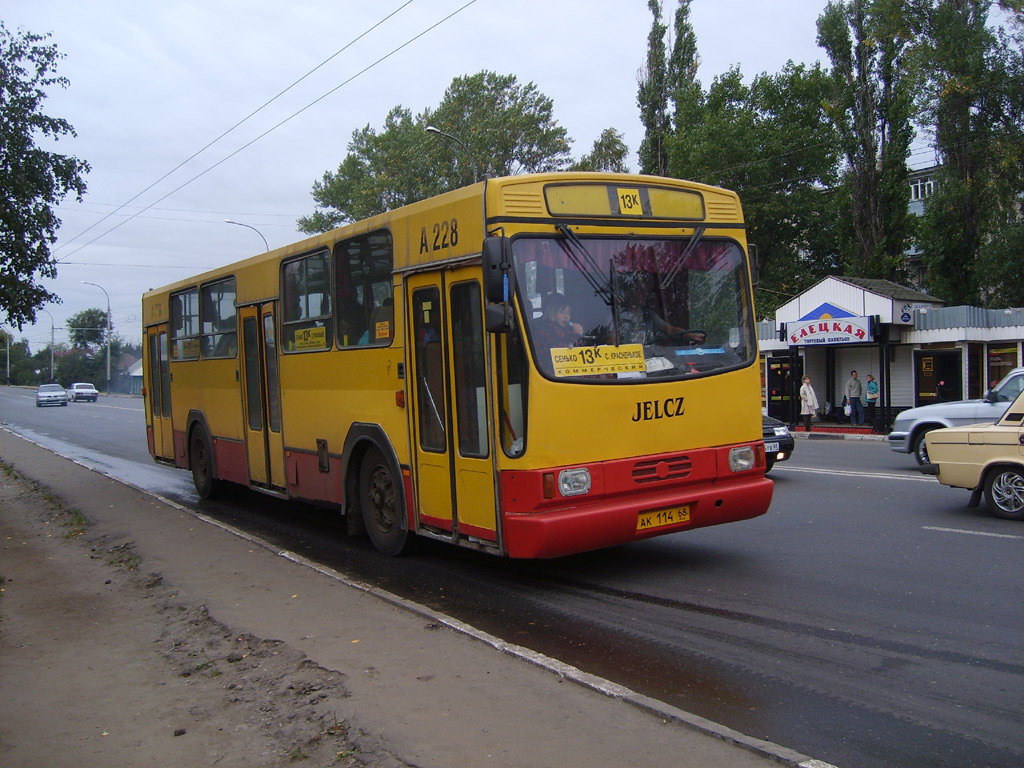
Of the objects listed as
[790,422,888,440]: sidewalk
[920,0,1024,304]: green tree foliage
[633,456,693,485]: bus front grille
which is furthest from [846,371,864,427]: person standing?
[633,456,693,485]: bus front grille

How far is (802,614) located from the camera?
6309 mm

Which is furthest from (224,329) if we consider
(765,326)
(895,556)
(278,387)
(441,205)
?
(765,326)

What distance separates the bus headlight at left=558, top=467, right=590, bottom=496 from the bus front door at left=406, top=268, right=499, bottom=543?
574 mm

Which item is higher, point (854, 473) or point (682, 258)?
point (682, 258)

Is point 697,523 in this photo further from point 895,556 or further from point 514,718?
point 514,718

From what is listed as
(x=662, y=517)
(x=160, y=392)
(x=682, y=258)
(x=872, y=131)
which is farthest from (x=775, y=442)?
(x=872, y=131)

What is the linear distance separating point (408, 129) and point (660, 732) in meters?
61.1

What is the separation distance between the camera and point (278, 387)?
10609mm

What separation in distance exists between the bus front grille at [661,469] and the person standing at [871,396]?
21.6m

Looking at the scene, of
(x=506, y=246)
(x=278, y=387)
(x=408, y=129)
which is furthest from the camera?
(x=408, y=129)

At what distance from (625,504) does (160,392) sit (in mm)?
10792

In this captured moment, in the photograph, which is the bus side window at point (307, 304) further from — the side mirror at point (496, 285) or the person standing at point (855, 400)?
the person standing at point (855, 400)

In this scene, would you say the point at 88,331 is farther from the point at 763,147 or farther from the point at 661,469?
the point at 661,469

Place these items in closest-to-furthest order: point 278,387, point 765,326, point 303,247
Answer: point 303,247, point 278,387, point 765,326
